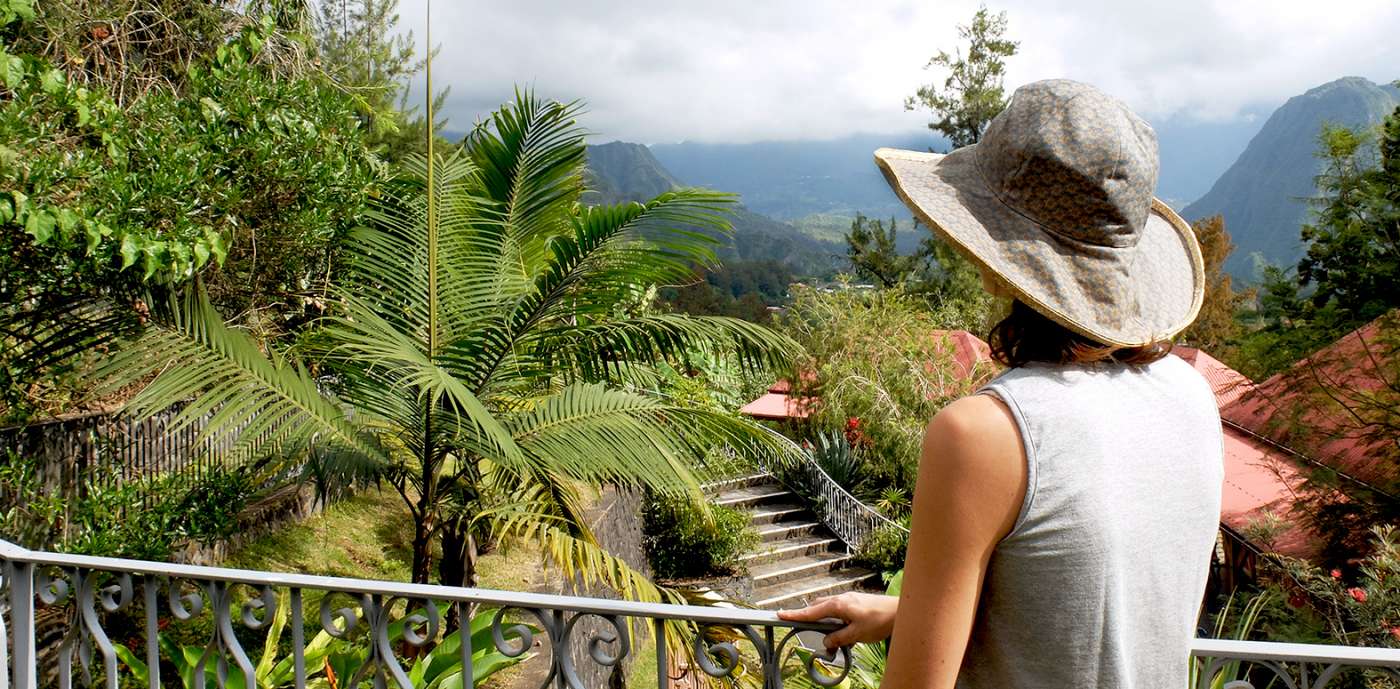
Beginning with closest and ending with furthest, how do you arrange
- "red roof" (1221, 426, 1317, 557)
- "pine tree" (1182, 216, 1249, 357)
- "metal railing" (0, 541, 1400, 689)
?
"metal railing" (0, 541, 1400, 689) < "red roof" (1221, 426, 1317, 557) < "pine tree" (1182, 216, 1249, 357)

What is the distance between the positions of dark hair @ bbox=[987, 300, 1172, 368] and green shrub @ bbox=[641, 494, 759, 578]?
47.8 ft

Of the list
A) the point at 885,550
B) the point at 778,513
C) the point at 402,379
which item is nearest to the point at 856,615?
the point at 402,379

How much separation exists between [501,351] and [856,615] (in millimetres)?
4176

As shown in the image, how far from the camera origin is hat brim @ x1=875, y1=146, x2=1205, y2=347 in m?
1.03

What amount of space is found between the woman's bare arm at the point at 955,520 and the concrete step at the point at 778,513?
1782 centimetres

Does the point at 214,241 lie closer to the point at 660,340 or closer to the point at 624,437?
the point at 624,437

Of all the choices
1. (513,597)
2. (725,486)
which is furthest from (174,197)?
(725,486)

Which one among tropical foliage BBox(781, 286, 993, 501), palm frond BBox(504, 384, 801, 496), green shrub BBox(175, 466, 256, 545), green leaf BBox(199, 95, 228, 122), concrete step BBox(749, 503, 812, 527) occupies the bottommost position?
concrete step BBox(749, 503, 812, 527)

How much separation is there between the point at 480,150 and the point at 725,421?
2.40 meters

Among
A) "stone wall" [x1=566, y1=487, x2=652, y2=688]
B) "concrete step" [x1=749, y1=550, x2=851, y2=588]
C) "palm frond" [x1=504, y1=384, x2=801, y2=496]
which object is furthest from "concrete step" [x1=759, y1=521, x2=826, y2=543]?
"palm frond" [x1=504, y1=384, x2=801, y2=496]

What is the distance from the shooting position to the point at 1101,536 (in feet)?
3.10

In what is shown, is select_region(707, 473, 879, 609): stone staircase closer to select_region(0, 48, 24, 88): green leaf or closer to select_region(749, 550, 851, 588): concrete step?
select_region(749, 550, 851, 588): concrete step

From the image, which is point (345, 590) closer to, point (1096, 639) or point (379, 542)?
point (1096, 639)

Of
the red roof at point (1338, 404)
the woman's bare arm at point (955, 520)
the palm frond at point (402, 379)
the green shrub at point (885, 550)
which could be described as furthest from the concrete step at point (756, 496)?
the woman's bare arm at point (955, 520)
